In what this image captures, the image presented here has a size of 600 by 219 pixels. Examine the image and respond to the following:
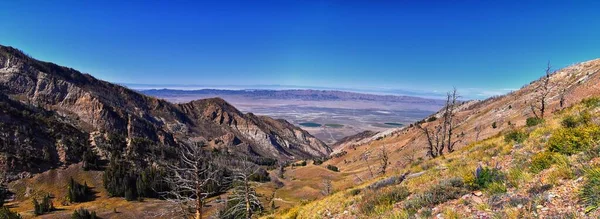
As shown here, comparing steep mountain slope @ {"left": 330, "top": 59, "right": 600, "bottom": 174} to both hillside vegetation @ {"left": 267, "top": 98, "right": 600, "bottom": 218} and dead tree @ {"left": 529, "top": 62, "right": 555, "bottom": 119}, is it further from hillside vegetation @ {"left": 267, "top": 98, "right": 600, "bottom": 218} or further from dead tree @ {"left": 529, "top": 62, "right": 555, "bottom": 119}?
hillside vegetation @ {"left": 267, "top": 98, "right": 600, "bottom": 218}

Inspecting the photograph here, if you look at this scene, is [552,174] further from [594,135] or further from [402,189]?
[402,189]

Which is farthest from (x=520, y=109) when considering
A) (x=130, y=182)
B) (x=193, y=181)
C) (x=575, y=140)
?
(x=130, y=182)

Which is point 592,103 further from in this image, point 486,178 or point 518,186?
point 518,186

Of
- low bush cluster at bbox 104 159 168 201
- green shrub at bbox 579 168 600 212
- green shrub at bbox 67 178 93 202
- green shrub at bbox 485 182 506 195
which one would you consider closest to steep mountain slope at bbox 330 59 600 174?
green shrub at bbox 485 182 506 195

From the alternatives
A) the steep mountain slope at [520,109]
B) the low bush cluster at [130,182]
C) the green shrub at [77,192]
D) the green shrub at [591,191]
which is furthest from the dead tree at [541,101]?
the green shrub at [77,192]

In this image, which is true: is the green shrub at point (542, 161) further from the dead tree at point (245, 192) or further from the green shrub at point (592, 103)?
the dead tree at point (245, 192)

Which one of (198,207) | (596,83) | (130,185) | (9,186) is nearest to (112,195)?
(130,185)
